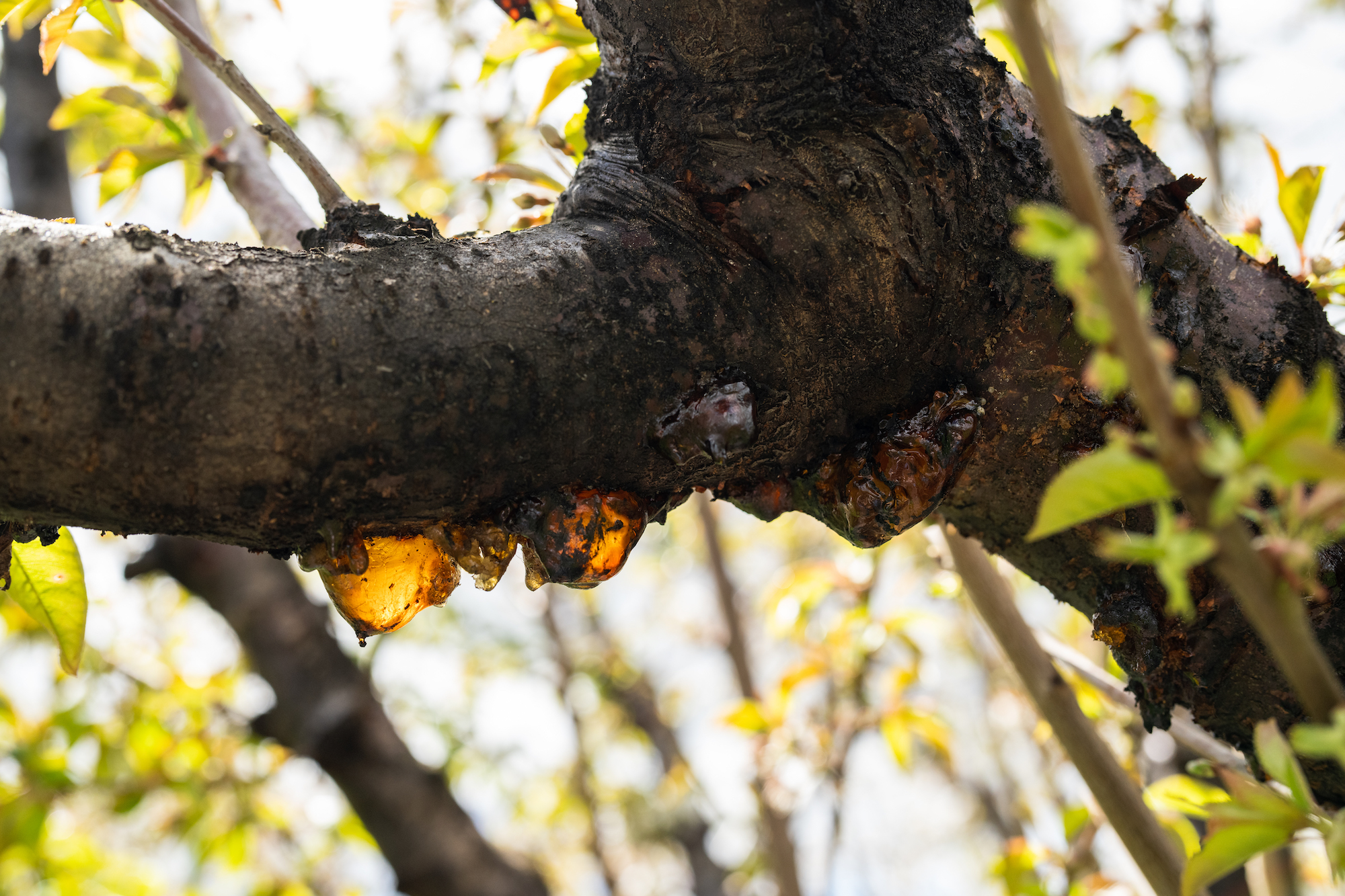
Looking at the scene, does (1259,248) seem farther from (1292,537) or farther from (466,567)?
(466,567)

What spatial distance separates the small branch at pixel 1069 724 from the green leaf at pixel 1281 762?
0.70 m

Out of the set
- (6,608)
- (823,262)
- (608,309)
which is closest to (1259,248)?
(823,262)

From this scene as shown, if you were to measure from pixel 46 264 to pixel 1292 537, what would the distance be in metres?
0.66

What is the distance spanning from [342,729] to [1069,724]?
1.54 meters

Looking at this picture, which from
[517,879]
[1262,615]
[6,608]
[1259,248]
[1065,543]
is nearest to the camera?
[1262,615]

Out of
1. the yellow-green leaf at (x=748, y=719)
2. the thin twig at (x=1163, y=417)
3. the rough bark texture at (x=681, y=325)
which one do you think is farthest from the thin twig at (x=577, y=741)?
the thin twig at (x=1163, y=417)

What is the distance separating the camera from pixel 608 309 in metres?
0.62

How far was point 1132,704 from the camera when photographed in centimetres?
124

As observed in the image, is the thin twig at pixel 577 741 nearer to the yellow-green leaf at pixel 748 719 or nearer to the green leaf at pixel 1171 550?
the yellow-green leaf at pixel 748 719

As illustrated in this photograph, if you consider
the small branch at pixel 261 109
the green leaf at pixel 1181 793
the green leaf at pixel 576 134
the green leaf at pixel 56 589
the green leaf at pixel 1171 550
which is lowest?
the green leaf at pixel 1181 793

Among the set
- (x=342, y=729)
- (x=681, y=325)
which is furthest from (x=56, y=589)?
(x=342, y=729)

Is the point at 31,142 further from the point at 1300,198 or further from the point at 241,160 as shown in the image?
the point at 1300,198

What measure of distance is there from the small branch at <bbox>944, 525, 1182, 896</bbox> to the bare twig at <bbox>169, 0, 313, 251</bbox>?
2.96ft

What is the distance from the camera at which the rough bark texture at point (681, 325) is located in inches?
20.3
